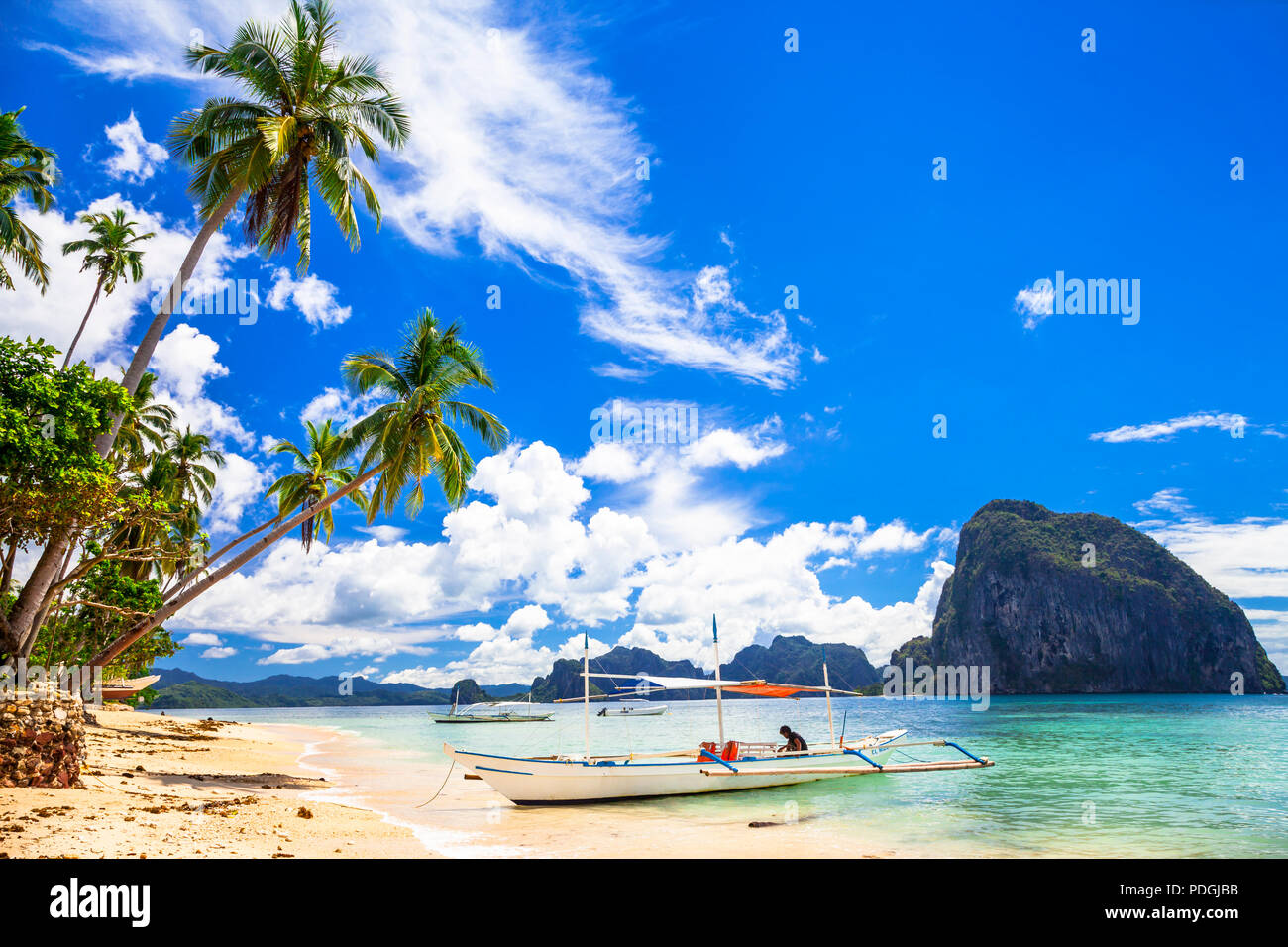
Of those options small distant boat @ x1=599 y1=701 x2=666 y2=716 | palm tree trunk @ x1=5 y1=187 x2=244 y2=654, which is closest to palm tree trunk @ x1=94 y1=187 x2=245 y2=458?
palm tree trunk @ x1=5 y1=187 x2=244 y2=654

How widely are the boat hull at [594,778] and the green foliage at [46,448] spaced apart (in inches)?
292

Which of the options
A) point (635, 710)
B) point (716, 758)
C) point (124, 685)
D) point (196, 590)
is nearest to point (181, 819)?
point (196, 590)

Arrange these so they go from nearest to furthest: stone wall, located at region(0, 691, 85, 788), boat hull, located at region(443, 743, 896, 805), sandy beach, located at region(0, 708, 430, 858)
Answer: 1. sandy beach, located at region(0, 708, 430, 858)
2. stone wall, located at region(0, 691, 85, 788)
3. boat hull, located at region(443, 743, 896, 805)

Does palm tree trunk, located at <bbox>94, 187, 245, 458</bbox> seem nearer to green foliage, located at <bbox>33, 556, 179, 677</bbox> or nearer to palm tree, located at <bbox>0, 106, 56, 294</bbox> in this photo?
palm tree, located at <bbox>0, 106, 56, 294</bbox>

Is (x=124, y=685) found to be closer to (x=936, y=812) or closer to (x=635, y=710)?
(x=936, y=812)

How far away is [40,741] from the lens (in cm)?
950

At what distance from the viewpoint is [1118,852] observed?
10883 millimetres

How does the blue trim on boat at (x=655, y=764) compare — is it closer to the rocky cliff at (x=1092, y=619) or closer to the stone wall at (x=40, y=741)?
the stone wall at (x=40, y=741)

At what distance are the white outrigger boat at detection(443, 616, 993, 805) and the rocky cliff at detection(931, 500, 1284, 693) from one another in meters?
128

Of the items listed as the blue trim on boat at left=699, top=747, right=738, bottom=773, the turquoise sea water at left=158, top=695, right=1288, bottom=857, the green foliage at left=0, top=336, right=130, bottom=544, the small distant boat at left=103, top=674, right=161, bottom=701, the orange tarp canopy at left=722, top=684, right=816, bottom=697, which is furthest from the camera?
the small distant boat at left=103, top=674, right=161, bottom=701

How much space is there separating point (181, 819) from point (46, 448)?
5419 millimetres

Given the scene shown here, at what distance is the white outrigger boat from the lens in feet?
46.7
